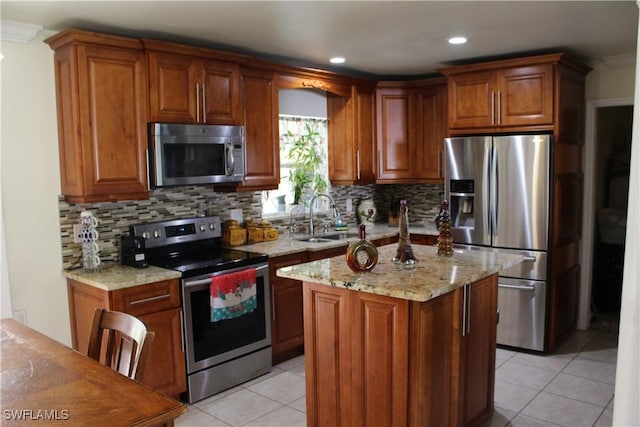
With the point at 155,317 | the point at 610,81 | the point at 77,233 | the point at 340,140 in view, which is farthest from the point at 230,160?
the point at 610,81

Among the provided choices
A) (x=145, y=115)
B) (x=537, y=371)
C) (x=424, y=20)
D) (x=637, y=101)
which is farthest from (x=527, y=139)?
(x=145, y=115)

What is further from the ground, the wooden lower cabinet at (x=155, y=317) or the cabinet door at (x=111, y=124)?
the cabinet door at (x=111, y=124)

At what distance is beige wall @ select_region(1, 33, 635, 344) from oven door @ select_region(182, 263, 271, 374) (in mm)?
816

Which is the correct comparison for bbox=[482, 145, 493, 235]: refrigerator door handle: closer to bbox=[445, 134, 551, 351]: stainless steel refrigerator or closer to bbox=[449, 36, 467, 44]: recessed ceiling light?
bbox=[445, 134, 551, 351]: stainless steel refrigerator

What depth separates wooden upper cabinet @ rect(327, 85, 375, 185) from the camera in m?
5.00

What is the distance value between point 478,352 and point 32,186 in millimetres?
2798

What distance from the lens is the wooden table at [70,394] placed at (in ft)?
4.83

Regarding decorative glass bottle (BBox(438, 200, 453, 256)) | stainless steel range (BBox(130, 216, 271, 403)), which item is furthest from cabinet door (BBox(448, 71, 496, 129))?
stainless steel range (BBox(130, 216, 271, 403))

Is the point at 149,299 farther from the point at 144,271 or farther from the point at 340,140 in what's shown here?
the point at 340,140

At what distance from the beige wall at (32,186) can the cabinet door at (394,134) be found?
296cm

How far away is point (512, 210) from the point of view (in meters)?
4.23

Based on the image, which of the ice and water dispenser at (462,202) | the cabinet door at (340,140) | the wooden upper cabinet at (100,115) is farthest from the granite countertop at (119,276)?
the ice and water dispenser at (462,202)

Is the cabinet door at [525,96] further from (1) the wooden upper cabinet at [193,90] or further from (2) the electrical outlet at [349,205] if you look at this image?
(1) the wooden upper cabinet at [193,90]

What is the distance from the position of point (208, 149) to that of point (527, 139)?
2.41m
